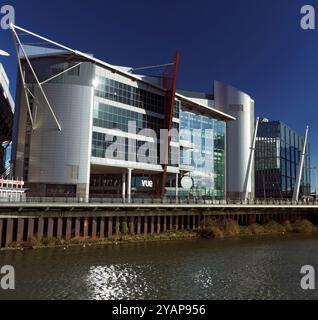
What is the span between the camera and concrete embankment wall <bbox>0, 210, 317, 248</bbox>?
44031mm

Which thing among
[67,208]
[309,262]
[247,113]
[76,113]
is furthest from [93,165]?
[247,113]

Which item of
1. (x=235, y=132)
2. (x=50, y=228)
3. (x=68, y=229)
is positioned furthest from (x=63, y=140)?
(x=235, y=132)

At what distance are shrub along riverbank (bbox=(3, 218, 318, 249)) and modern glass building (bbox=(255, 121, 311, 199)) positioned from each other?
82666mm

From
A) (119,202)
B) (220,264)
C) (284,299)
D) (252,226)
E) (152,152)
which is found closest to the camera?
(284,299)

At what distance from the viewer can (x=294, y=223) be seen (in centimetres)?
8000

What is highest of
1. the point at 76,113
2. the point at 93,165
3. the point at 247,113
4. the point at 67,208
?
the point at 247,113

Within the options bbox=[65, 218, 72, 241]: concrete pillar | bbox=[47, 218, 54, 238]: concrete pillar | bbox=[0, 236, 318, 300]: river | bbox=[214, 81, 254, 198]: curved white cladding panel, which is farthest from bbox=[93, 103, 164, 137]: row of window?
bbox=[214, 81, 254, 198]: curved white cladding panel

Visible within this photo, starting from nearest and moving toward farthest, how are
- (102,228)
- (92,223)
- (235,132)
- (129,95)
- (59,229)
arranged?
(59,229)
(92,223)
(102,228)
(129,95)
(235,132)

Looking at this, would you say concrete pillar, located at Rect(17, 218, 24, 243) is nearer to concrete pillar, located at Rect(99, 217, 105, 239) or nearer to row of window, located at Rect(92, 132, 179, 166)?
concrete pillar, located at Rect(99, 217, 105, 239)

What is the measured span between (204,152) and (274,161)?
7511cm

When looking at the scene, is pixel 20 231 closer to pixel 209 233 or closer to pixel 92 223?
pixel 92 223

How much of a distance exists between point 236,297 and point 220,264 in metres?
12.0

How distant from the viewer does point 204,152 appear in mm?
97312

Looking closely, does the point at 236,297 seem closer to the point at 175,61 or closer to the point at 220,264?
the point at 220,264
